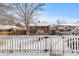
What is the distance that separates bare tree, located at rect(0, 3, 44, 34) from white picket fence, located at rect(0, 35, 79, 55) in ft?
0.80

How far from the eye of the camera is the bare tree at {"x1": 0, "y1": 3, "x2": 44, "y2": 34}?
2.98 m

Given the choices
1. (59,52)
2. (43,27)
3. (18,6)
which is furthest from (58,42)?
(18,6)

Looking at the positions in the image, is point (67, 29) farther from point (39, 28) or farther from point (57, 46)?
point (39, 28)

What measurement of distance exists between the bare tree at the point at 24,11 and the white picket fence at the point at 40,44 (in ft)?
0.80

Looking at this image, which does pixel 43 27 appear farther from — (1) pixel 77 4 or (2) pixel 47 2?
(1) pixel 77 4

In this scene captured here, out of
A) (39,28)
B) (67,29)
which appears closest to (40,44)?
(39,28)

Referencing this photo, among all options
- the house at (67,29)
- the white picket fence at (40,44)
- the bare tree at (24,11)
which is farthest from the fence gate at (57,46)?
the bare tree at (24,11)

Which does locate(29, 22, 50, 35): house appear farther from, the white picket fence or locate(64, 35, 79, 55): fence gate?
locate(64, 35, 79, 55): fence gate

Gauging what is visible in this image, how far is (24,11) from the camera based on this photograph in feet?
9.78

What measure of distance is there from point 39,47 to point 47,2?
0.80 metres

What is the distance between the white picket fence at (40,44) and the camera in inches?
118

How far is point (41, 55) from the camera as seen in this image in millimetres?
3023

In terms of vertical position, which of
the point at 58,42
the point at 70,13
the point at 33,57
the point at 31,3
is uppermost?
the point at 31,3

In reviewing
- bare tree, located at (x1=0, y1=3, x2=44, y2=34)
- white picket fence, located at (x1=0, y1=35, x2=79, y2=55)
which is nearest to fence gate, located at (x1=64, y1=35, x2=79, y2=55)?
white picket fence, located at (x1=0, y1=35, x2=79, y2=55)
